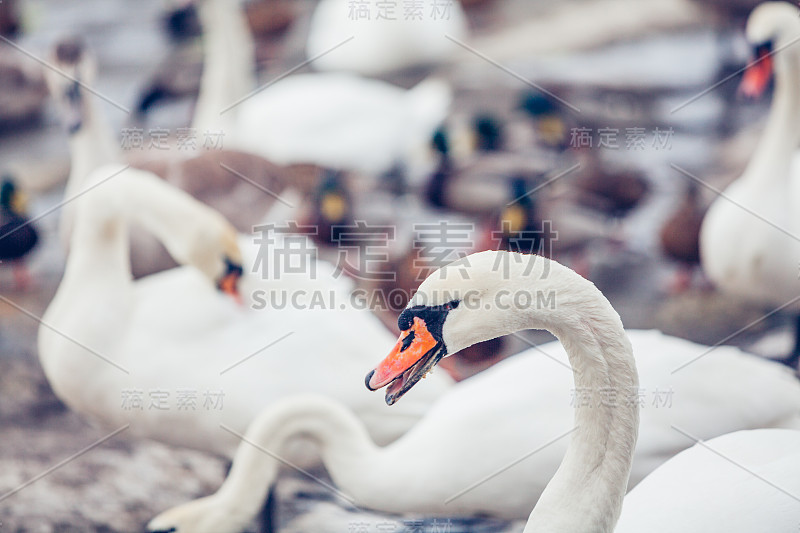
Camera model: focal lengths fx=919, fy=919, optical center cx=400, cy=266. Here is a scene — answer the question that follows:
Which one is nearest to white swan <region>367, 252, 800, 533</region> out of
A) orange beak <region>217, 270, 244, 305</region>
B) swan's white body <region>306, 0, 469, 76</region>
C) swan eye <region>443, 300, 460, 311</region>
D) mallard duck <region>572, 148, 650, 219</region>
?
swan eye <region>443, 300, 460, 311</region>

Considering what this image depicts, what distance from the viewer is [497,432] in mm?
2215

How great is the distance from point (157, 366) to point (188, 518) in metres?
0.52

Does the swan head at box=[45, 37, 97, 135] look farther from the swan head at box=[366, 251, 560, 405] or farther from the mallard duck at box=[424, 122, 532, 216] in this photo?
the swan head at box=[366, 251, 560, 405]

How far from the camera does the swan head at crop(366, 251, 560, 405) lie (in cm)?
153

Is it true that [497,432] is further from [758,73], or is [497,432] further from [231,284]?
[758,73]

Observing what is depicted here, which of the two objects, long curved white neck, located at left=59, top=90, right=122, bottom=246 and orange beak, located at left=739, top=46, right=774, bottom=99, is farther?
long curved white neck, located at left=59, top=90, right=122, bottom=246

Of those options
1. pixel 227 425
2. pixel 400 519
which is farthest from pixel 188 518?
pixel 400 519

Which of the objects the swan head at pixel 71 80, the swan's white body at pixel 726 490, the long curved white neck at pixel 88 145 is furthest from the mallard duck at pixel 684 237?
the swan head at pixel 71 80

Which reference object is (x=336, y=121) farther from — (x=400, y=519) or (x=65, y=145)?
(x=400, y=519)

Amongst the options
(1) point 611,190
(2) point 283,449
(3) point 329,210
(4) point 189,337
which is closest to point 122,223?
(4) point 189,337

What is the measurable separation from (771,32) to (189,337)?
7.11 feet

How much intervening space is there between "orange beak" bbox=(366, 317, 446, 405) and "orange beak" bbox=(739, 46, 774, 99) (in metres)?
2.20

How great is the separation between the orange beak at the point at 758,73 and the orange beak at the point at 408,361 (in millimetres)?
2199

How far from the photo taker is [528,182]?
3.75m
